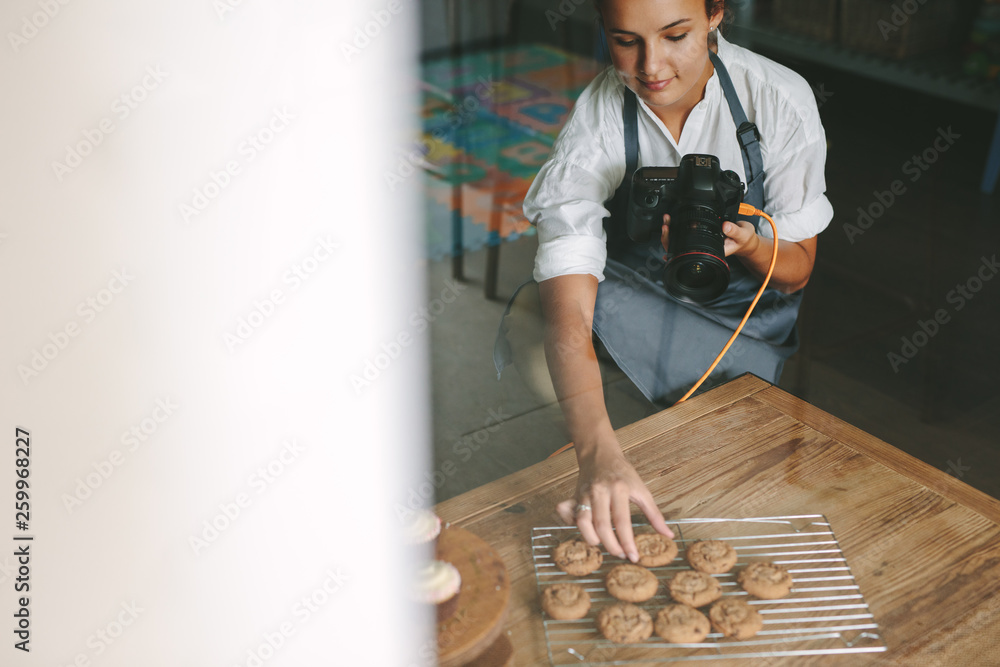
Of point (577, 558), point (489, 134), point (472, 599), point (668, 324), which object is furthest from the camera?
point (489, 134)

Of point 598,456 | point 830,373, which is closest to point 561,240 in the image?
point 598,456

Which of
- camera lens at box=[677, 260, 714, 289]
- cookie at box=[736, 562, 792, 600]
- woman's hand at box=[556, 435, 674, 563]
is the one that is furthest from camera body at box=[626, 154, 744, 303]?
cookie at box=[736, 562, 792, 600]

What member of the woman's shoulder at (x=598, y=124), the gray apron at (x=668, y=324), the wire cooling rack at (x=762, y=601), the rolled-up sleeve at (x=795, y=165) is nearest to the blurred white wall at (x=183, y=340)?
the wire cooling rack at (x=762, y=601)

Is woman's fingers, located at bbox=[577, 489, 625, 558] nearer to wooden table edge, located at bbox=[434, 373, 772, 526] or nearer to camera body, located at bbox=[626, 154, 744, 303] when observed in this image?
wooden table edge, located at bbox=[434, 373, 772, 526]

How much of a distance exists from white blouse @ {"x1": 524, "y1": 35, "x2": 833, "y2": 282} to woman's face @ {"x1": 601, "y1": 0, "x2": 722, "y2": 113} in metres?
0.06

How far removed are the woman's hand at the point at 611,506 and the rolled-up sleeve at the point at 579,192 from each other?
38 centimetres

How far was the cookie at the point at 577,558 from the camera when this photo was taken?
91 centimetres

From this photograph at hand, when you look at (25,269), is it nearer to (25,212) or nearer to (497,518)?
(25,212)

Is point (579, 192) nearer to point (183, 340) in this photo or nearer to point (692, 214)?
point (692, 214)

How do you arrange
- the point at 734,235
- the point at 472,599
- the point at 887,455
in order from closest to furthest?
the point at 472,599 → the point at 887,455 → the point at 734,235

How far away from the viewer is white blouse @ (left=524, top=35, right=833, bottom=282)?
52.5 inches

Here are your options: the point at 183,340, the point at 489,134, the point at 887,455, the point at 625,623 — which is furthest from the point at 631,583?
the point at 489,134

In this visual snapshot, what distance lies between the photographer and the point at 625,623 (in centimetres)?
84

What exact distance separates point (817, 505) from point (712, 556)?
0.55ft
